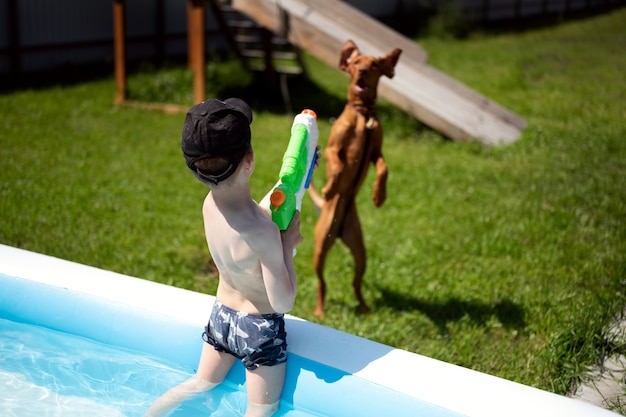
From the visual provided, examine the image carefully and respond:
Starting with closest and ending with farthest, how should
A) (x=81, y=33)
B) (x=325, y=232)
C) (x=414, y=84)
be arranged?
1. (x=325, y=232)
2. (x=414, y=84)
3. (x=81, y=33)

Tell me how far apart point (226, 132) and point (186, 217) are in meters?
3.22

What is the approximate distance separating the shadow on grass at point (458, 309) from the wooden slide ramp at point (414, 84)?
386 centimetres

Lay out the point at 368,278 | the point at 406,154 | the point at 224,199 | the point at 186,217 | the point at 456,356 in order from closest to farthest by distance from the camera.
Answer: the point at 224,199 → the point at 456,356 → the point at 368,278 → the point at 186,217 → the point at 406,154

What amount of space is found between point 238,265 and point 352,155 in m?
1.33

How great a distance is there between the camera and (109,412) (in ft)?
9.22

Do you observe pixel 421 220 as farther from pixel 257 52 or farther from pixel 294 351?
pixel 257 52

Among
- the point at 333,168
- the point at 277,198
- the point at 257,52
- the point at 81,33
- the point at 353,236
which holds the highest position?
the point at 277,198

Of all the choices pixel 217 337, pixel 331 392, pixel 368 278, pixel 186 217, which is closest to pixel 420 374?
pixel 331 392

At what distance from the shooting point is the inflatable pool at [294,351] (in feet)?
8.10

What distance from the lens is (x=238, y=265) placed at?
2.52 meters

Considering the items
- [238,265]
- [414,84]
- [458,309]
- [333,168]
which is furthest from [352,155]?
[414,84]

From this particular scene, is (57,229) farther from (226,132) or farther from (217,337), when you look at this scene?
(226,132)

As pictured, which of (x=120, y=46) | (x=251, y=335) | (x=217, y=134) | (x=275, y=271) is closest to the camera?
(x=217, y=134)

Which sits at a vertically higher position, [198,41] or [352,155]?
[352,155]
